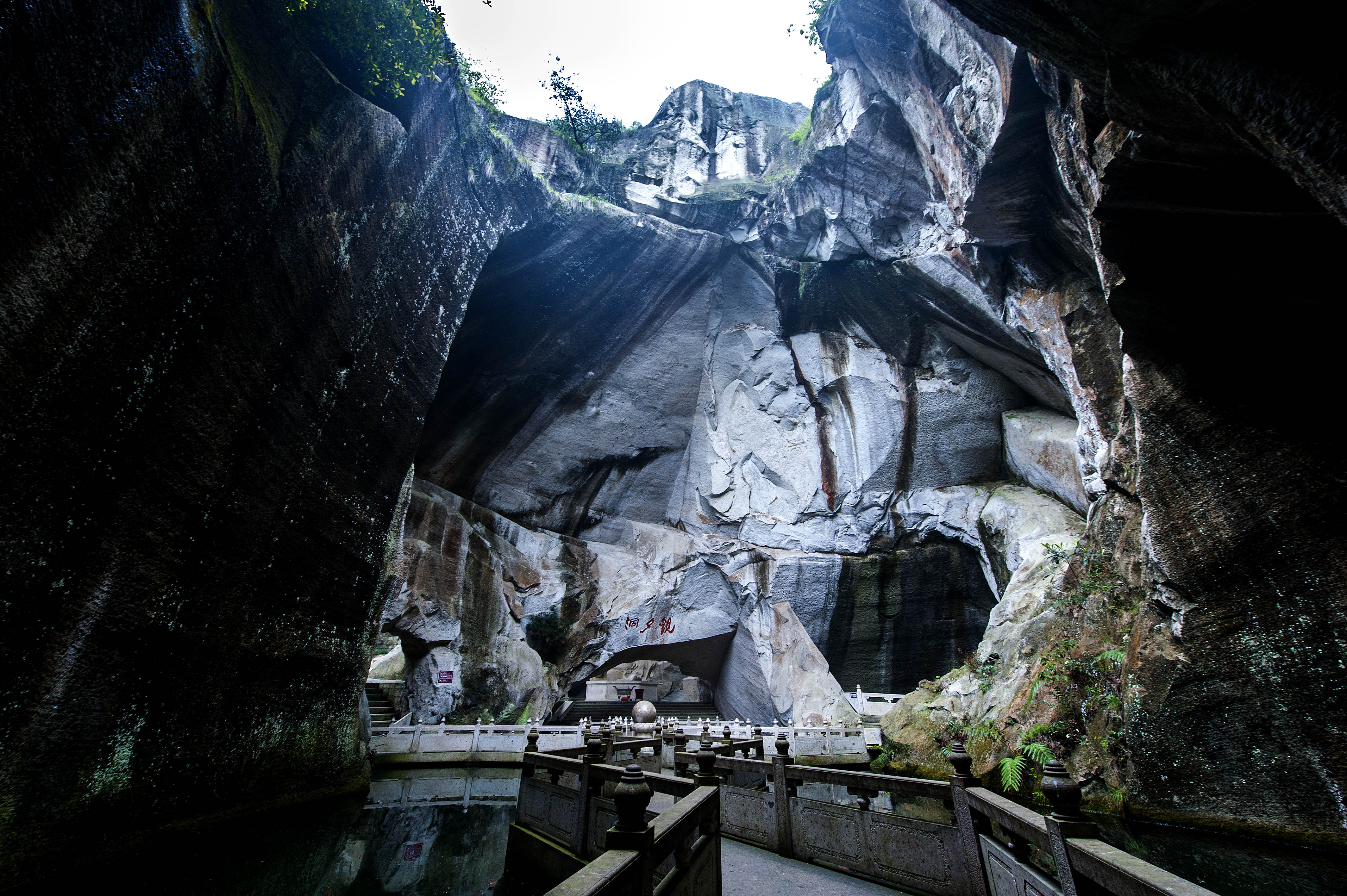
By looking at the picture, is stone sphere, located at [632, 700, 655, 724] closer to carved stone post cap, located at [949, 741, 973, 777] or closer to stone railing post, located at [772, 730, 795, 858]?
stone railing post, located at [772, 730, 795, 858]

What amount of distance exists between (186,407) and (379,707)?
10035 mm

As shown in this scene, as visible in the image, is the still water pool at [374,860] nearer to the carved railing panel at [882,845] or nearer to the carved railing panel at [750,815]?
the carved railing panel at [750,815]

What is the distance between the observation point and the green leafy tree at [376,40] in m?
6.92

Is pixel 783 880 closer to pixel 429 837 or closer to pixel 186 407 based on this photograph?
pixel 429 837

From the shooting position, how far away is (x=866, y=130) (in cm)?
1193

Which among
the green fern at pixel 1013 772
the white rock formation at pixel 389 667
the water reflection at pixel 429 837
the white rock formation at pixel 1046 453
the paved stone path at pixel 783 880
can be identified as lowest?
the water reflection at pixel 429 837

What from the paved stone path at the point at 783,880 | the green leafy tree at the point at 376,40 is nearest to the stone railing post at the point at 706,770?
the paved stone path at the point at 783,880

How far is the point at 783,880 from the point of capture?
159 inches

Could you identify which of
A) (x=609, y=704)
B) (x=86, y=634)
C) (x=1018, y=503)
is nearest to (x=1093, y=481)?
(x=1018, y=503)

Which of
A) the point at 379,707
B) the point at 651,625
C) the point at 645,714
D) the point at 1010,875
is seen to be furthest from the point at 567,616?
the point at 1010,875

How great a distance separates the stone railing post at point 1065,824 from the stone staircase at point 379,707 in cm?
1172

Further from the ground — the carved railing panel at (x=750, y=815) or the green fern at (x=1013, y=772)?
the green fern at (x=1013, y=772)

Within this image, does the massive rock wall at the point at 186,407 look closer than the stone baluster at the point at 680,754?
Yes

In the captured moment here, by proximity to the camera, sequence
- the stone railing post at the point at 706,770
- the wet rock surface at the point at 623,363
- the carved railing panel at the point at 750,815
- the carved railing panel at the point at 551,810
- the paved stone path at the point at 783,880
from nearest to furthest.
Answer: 1. the paved stone path at the point at 783,880
2. the wet rock surface at the point at 623,363
3. the stone railing post at the point at 706,770
4. the carved railing panel at the point at 551,810
5. the carved railing panel at the point at 750,815
